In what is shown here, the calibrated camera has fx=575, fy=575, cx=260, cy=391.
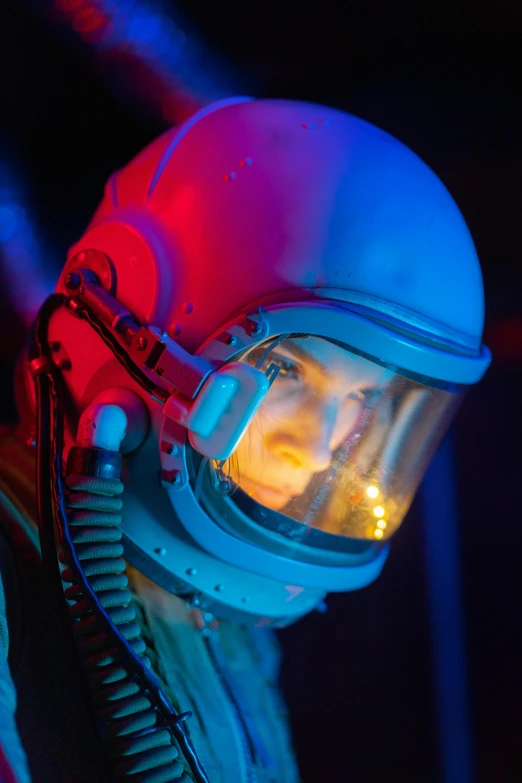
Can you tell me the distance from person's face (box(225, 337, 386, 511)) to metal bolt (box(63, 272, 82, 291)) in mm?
323

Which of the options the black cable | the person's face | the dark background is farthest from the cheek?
the dark background

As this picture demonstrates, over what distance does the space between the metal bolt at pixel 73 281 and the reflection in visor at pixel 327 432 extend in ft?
0.97

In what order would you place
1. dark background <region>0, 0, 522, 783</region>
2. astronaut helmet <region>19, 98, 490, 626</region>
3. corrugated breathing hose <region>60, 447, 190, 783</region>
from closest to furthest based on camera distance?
corrugated breathing hose <region>60, 447, 190, 783</region>
astronaut helmet <region>19, 98, 490, 626</region>
dark background <region>0, 0, 522, 783</region>

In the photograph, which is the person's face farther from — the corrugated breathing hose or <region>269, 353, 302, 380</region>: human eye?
the corrugated breathing hose

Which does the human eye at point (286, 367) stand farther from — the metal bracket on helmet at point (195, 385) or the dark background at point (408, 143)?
the dark background at point (408, 143)

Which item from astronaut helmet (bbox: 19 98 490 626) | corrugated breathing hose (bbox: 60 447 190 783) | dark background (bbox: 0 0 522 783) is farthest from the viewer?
dark background (bbox: 0 0 522 783)

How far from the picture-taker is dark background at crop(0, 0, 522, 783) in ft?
4.73

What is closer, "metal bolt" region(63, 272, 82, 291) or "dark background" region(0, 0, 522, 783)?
"metal bolt" region(63, 272, 82, 291)

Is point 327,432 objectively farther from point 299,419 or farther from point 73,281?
point 73,281

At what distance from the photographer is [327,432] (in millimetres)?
913

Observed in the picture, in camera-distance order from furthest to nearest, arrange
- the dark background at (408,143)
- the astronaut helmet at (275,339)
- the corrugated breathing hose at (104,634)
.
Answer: the dark background at (408,143) → the astronaut helmet at (275,339) → the corrugated breathing hose at (104,634)

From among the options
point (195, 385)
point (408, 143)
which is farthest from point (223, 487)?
point (408, 143)

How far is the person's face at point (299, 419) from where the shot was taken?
872mm

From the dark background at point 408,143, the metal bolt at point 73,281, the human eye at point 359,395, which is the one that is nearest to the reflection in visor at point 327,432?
the human eye at point 359,395
